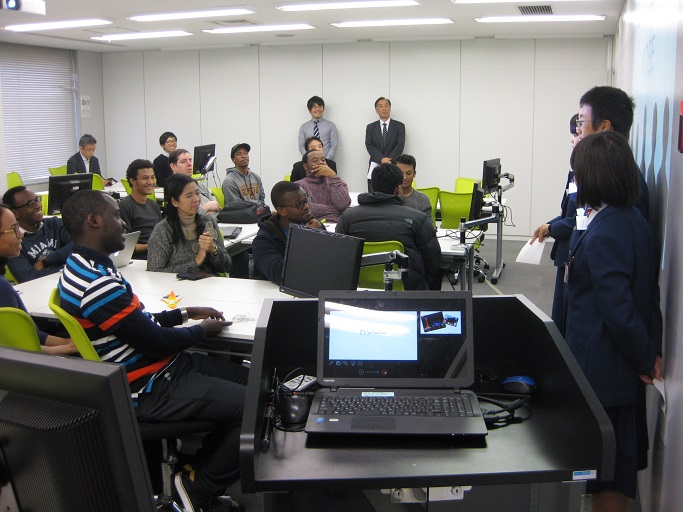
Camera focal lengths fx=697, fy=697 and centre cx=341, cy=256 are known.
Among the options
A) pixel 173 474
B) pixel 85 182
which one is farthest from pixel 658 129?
pixel 85 182

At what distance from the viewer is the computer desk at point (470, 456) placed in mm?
1489

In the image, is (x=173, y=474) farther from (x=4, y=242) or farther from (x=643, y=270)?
(x=643, y=270)

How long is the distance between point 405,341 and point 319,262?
3.72 ft

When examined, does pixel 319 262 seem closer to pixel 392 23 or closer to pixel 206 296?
pixel 206 296

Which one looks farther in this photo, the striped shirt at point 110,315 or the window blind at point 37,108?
the window blind at point 37,108

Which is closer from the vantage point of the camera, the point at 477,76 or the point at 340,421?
the point at 340,421

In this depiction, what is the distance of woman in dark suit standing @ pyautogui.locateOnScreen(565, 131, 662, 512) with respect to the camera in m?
2.12

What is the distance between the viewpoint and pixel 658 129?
282cm

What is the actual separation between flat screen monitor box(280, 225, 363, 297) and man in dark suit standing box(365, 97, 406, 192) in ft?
21.3

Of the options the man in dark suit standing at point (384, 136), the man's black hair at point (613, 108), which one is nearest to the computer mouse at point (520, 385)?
the man's black hair at point (613, 108)

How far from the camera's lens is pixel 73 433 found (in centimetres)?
86

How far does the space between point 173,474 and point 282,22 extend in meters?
6.50

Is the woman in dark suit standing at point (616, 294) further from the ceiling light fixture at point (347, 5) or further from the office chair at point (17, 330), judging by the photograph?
the ceiling light fixture at point (347, 5)

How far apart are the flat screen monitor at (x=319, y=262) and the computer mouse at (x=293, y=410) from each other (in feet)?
2.99
